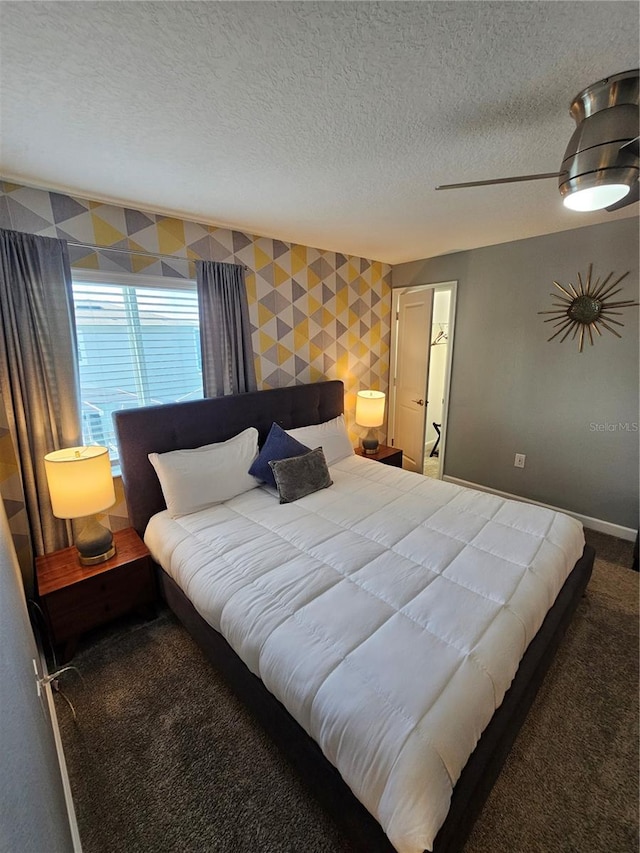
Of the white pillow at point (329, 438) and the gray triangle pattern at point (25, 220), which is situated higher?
the gray triangle pattern at point (25, 220)

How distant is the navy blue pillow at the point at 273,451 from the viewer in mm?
2519

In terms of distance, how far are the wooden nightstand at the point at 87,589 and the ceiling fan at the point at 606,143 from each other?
8.68ft

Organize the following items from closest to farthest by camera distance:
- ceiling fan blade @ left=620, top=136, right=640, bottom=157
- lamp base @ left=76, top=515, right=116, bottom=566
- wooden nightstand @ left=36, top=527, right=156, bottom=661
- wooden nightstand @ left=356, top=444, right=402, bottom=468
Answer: ceiling fan blade @ left=620, top=136, right=640, bottom=157 → wooden nightstand @ left=36, top=527, right=156, bottom=661 → lamp base @ left=76, top=515, right=116, bottom=566 → wooden nightstand @ left=356, top=444, right=402, bottom=468

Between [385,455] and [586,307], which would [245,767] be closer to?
[385,455]

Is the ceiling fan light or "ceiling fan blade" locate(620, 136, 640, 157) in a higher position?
"ceiling fan blade" locate(620, 136, 640, 157)

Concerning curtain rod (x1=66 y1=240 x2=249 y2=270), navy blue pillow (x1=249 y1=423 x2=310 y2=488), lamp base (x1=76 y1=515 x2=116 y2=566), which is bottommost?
lamp base (x1=76 y1=515 x2=116 y2=566)

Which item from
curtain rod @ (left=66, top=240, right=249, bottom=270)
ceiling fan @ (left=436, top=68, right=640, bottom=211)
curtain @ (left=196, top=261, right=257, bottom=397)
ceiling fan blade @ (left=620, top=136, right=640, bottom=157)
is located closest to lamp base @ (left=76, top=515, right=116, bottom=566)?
curtain @ (left=196, top=261, right=257, bottom=397)

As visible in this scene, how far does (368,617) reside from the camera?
1347 mm

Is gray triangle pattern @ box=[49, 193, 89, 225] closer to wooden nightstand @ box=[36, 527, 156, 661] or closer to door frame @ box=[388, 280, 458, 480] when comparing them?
wooden nightstand @ box=[36, 527, 156, 661]

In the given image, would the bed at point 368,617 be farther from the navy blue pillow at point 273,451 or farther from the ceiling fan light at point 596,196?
the ceiling fan light at point 596,196

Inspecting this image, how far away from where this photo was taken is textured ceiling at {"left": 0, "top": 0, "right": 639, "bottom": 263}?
0.94 m

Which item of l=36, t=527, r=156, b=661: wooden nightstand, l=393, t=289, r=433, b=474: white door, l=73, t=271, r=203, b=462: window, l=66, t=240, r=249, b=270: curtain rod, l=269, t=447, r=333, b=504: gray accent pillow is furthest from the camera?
l=393, t=289, r=433, b=474: white door

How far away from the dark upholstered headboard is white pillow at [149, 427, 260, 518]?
0.09 m

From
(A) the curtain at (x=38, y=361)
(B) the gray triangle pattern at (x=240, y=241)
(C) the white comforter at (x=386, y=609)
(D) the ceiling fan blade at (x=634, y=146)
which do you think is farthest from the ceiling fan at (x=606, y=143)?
(A) the curtain at (x=38, y=361)
